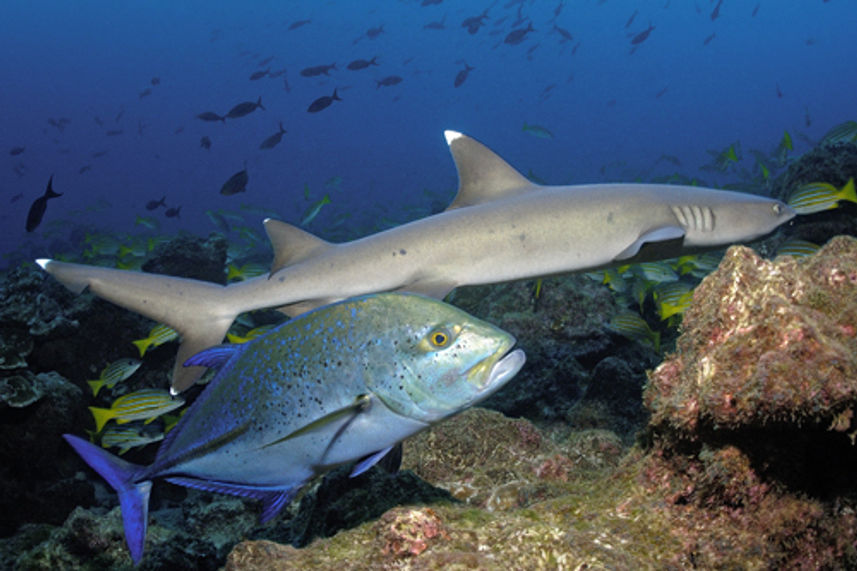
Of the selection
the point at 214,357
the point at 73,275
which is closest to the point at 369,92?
the point at 73,275

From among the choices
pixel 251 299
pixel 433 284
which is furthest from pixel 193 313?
pixel 433 284

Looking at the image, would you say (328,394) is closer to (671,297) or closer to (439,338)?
(439,338)

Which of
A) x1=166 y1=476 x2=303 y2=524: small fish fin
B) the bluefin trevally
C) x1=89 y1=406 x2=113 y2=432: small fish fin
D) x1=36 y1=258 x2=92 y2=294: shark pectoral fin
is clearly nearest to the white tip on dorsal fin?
x1=36 y1=258 x2=92 y2=294: shark pectoral fin

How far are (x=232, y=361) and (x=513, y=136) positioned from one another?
180812mm

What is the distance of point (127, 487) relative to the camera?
1.97m

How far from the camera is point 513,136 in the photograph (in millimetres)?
172250

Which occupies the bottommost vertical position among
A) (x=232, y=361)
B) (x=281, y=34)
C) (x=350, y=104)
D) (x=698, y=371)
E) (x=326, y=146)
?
(x=326, y=146)

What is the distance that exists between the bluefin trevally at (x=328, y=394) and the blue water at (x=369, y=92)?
111841 mm

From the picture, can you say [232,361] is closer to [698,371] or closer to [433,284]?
[698,371]

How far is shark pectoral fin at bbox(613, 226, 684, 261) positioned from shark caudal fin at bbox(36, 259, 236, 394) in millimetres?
3217

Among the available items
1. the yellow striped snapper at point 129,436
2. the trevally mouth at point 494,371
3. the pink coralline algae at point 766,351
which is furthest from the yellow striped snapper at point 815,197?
the yellow striped snapper at point 129,436

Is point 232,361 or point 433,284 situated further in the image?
point 433,284

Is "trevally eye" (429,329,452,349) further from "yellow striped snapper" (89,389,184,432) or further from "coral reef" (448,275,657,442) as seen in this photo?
"yellow striped snapper" (89,389,184,432)

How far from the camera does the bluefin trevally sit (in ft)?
5.71
